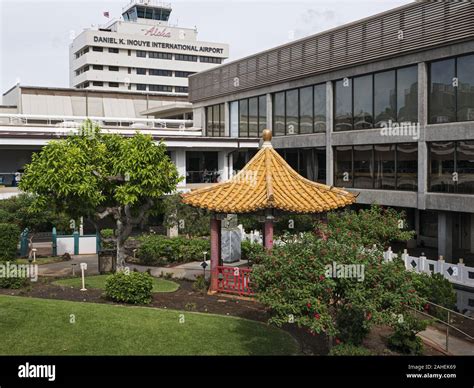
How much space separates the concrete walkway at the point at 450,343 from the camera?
50.1 ft

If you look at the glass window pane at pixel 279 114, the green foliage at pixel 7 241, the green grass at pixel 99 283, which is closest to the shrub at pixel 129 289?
the green grass at pixel 99 283

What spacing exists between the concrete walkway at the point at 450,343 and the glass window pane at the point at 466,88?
38.4 feet

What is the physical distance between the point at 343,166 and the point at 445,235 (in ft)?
27.4

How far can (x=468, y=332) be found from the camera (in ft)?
56.5

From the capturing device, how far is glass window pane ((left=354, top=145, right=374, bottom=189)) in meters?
30.9

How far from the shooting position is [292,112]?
37.5m

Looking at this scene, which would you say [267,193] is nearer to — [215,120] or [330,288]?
[330,288]

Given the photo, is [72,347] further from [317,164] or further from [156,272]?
[317,164]

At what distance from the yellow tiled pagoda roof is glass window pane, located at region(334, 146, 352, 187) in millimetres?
11356

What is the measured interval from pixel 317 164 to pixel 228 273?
16.3 m

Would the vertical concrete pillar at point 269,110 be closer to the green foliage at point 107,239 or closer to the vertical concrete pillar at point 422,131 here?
the green foliage at point 107,239

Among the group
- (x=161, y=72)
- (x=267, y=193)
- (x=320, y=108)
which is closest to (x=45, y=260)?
(x=267, y=193)


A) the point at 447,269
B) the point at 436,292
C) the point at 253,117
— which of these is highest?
the point at 253,117
